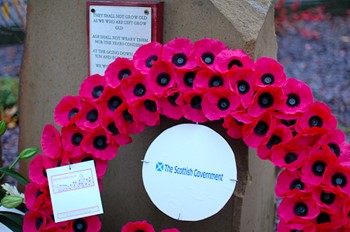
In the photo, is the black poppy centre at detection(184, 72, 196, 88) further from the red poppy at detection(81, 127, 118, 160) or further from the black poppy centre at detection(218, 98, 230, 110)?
the red poppy at detection(81, 127, 118, 160)

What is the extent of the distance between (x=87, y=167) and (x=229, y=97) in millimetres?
653

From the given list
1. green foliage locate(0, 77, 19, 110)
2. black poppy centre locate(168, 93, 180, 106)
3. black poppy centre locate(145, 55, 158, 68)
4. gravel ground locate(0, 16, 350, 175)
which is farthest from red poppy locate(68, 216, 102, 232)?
green foliage locate(0, 77, 19, 110)

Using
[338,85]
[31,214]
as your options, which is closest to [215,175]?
[31,214]

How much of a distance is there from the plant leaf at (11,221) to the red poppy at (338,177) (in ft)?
4.57

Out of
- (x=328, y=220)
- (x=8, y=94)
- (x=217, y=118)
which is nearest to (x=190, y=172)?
(x=217, y=118)

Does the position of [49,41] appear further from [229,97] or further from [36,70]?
[229,97]

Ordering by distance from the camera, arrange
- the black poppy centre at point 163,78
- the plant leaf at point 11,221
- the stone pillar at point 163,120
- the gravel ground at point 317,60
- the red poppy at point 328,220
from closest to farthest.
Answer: the red poppy at point 328,220
the black poppy centre at point 163,78
the stone pillar at point 163,120
the plant leaf at point 11,221
the gravel ground at point 317,60

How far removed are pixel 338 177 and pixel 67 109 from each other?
1.16 meters

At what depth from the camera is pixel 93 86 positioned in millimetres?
2504

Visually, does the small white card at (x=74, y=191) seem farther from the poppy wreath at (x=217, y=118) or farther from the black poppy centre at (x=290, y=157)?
the black poppy centre at (x=290, y=157)

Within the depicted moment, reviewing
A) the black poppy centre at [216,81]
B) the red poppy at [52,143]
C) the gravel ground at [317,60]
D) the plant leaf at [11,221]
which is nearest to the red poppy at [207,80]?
the black poppy centre at [216,81]

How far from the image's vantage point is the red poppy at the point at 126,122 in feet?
7.93

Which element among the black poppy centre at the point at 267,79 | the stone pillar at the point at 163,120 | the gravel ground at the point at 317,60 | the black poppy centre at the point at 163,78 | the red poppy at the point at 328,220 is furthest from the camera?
the gravel ground at the point at 317,60

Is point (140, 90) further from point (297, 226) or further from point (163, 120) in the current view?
point (297, 226)
